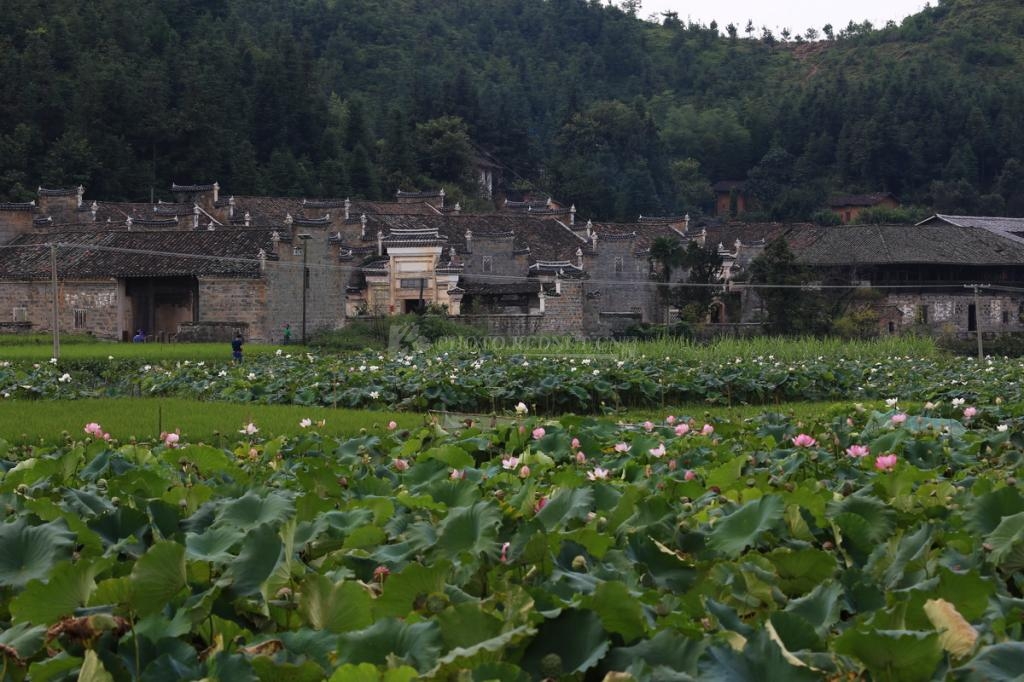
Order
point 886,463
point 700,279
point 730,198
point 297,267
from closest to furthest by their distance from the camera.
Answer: point 886,463, point 297,267, point 700,279, point 730,198

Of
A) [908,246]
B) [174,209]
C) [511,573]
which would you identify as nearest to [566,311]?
[174,209]

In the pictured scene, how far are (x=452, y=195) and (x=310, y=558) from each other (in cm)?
6490

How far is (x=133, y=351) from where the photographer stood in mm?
30641

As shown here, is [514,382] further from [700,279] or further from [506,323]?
[700,279]

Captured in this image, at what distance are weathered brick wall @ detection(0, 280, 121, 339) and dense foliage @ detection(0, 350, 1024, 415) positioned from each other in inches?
610

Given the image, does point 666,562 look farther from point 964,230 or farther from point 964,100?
point 964,100

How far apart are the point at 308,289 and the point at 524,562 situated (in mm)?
36951

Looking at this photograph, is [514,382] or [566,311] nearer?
[514,382]

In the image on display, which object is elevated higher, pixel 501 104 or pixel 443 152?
pixel 501 104

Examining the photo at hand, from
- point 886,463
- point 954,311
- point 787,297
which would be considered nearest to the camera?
point 886,463

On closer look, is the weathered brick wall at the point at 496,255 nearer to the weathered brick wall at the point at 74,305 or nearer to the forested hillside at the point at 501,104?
the weathered brick wall at the point at 74,305

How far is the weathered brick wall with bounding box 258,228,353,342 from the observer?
39.6m

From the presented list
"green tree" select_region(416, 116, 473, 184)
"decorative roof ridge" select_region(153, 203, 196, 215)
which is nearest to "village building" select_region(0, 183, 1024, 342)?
"decorative roof ridge" select_region(153, 203, 196, 215)

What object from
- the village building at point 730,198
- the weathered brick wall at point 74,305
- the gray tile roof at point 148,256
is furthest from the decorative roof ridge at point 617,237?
the village building at point 730,198
